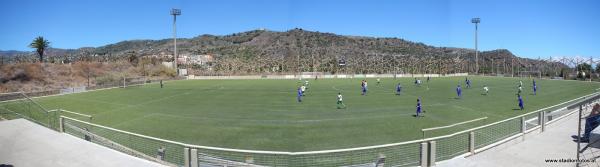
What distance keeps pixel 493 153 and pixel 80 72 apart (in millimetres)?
98333

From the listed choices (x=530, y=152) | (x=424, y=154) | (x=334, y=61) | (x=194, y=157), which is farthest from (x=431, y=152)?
(x=334, y=61)

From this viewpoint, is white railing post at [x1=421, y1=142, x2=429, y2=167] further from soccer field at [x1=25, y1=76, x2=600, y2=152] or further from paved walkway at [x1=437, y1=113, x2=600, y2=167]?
soccer field at [x1=25, y1=76, x2=600, y2=152]

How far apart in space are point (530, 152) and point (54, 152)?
14.9 m

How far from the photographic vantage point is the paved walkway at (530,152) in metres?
10.8

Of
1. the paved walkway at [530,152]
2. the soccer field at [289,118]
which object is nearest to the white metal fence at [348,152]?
the paved walkway at [530,152]

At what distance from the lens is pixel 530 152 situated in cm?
1220

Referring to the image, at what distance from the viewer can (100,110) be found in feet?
117

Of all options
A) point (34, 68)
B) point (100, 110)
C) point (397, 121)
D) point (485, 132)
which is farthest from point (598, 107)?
point (34, 68)

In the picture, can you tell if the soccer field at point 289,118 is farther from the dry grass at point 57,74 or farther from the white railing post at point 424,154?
the dry grass at point 57,74

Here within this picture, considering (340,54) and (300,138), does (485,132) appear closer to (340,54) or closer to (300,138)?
(300,138)

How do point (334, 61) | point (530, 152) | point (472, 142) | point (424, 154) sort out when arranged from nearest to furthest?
1. point (424, 154)
2. point (472, 142)
3. point (530, 152)
4. point (334, 61)

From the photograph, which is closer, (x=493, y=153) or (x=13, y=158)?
(x=493, y=153)

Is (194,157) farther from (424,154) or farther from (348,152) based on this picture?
(424,154)

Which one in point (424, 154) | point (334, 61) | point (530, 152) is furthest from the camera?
point (334, 61)
